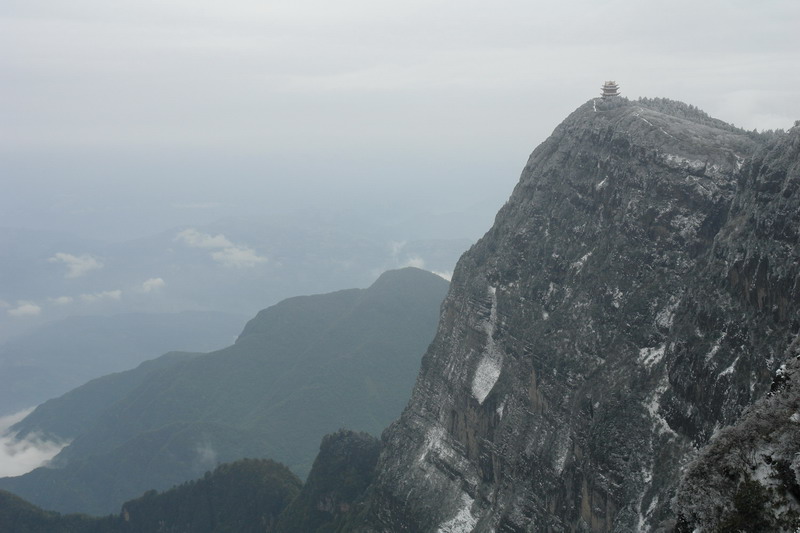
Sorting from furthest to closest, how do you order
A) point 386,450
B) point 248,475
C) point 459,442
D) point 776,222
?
1. point 248,475
2. point 386,450
3. point 459,442
4. point 776,222

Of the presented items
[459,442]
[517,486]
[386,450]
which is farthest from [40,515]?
[517,486]

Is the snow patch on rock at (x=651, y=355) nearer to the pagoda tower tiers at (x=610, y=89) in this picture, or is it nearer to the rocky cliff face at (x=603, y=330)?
the rocky cliff face at (x=603, y=330)

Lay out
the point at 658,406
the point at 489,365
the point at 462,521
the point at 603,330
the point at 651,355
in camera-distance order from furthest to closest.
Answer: the point at 489,365 < the point at 462,521 < the point at 603,330 < the point at 651,355 < the point at 658,406

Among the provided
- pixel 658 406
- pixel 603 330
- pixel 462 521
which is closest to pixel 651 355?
pixel 658 406

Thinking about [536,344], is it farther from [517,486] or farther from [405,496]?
[405,496]

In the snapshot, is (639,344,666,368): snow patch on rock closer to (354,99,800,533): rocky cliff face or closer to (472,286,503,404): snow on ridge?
(354,99,800,533): rocky cliff face

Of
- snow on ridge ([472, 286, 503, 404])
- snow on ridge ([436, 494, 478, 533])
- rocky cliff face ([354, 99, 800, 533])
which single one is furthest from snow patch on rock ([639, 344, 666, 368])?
snow on ridge ([436, 494, 478, 533])

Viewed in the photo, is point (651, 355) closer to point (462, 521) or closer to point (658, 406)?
point (658, 406)
